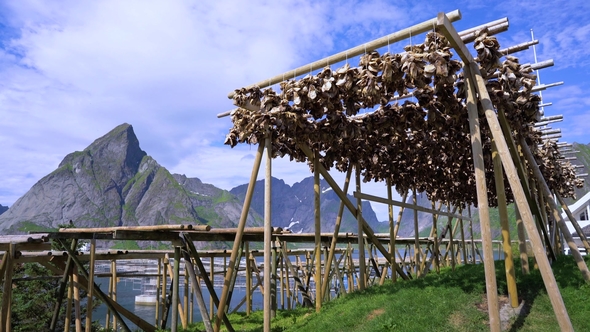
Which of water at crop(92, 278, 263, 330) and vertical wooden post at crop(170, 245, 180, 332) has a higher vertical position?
vertical wooden post at crop(170, 245, 180, 332)

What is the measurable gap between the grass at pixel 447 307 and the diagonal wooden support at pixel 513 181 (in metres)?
1.16

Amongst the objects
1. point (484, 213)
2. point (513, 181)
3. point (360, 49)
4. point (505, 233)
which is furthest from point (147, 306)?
point (513, 181)

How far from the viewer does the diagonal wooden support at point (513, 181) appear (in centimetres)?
597

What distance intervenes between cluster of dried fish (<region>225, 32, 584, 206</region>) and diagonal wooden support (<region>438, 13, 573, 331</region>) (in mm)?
248

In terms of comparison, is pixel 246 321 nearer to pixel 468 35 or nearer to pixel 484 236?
pixel 484 236

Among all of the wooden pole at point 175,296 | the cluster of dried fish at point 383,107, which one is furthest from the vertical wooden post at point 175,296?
the cluster of dried fish at point 383,107

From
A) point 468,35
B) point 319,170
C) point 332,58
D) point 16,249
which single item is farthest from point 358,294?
point 16,249

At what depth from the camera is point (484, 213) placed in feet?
22.8

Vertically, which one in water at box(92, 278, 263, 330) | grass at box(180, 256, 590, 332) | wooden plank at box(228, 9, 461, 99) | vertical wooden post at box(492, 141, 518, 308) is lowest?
water at box(92, 278, 263, 330)

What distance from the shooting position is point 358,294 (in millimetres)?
10711

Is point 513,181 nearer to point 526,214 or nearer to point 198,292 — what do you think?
point 526,214

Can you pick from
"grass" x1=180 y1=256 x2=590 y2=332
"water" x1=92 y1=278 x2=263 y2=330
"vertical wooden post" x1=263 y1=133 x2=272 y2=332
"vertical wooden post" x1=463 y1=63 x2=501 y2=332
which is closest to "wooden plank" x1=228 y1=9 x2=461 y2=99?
"vertical wooden post" x1=463 y1=63 x2=501 y2=332

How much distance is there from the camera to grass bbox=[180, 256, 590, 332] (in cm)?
743

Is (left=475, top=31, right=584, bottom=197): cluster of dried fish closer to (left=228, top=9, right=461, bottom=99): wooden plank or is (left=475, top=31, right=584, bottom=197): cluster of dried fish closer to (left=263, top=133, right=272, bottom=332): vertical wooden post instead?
(left=228, top=9, right=461, bottom=99): wooden plank
